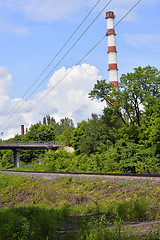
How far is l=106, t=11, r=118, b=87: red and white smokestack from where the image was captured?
61031mm

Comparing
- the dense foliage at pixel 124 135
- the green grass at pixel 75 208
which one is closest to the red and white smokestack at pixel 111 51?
the dense foliage at pixel 124 135

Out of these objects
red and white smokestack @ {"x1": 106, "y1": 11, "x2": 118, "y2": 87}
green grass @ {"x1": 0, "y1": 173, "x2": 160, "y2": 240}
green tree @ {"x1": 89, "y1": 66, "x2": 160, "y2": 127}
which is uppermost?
red and white smokestack @ {"x1": 106, "y1": 11, "x2": 118, "y2": 87}

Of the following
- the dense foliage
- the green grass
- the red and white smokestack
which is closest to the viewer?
the green grass

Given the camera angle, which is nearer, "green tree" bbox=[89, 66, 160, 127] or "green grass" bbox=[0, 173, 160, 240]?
"green grass" bbox=[0, 173, 160, 240]

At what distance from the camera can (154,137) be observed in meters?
30.5

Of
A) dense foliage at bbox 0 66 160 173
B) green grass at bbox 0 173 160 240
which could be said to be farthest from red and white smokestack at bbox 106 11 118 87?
green grass at bbox 0 173 160 240

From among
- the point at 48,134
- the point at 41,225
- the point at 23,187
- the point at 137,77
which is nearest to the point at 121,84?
the point at 137,77

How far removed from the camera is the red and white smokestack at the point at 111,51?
200ft

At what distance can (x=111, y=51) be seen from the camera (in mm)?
62656

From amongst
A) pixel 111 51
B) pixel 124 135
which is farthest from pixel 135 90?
pixel 111 51

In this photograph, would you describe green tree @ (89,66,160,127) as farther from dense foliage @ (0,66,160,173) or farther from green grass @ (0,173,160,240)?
green grass @ (0,173,160,240)

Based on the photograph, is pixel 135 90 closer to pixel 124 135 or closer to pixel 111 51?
pixel 124 135

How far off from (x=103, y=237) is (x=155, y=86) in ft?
124

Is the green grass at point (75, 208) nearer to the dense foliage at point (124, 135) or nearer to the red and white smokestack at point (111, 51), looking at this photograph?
the dense foliage at point (124, 135)
